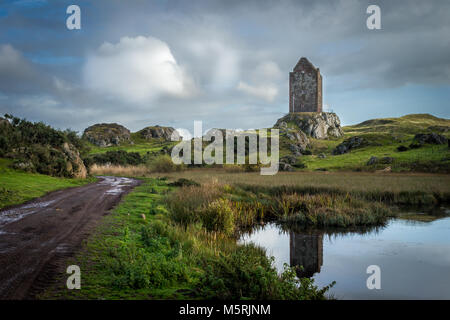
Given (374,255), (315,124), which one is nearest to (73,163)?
(374,255)

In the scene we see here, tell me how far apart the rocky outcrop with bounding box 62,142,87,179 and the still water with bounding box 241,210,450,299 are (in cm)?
2077

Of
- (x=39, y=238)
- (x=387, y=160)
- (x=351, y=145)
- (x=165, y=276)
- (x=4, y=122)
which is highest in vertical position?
(x=351, y=145)

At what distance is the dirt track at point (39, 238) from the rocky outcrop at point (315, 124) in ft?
348

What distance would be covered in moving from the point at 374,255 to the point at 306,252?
2.75 m

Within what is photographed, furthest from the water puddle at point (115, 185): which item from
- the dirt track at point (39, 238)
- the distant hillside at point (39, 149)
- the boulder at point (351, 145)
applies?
the boulder at point (351, 145)

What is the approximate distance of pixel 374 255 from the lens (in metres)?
12.6

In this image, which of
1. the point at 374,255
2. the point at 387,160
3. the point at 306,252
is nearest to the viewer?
the point at 374,255

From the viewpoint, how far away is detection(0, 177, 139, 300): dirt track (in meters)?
5.95

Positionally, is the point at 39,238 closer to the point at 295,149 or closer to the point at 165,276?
the point at 165,276

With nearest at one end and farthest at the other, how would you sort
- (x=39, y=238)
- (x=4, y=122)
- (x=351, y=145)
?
1. (x=39, y=238)
2. (x=4, y=122)
3. (x=351, y=145)

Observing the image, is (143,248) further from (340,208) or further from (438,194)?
(438,194)

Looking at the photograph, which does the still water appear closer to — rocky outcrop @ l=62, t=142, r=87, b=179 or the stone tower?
rocky outcrop @ l=62, t=142, r=87, b=179
